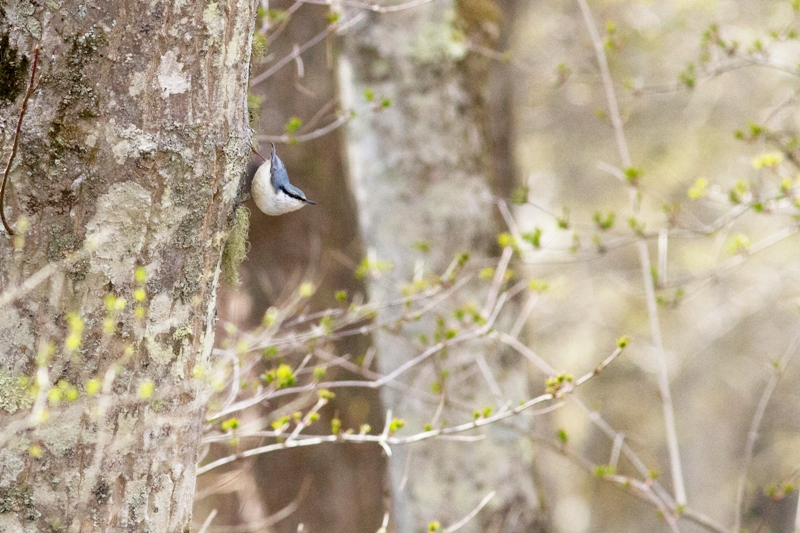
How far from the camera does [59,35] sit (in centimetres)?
124

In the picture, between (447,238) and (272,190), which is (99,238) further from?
(447,238)

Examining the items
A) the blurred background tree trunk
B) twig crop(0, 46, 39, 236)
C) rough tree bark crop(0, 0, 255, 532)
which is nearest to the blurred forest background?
the blurred background tree trunk

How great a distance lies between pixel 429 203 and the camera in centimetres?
337

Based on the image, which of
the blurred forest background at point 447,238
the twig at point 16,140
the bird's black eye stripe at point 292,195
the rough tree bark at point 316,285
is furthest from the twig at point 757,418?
the twig at point 16,140

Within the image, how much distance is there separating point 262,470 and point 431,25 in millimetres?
2593

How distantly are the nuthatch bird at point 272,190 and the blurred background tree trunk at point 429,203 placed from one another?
4.66 feet

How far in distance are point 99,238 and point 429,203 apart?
2.19 metres

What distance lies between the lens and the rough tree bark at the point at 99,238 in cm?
125

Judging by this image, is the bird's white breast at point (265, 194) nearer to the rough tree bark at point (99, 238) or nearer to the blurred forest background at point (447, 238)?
the blurred forest background at point (447, 238)

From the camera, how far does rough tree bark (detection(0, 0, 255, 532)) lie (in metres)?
1.25

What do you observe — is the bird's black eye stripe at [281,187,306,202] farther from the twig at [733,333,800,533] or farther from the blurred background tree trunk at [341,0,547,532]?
the twig at [733,333,800,533]

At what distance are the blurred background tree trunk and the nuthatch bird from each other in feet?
4.66

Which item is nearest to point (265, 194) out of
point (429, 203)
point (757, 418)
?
point (429, 203)

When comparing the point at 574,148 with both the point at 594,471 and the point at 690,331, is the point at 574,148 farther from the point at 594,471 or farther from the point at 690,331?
the point at 594,471
